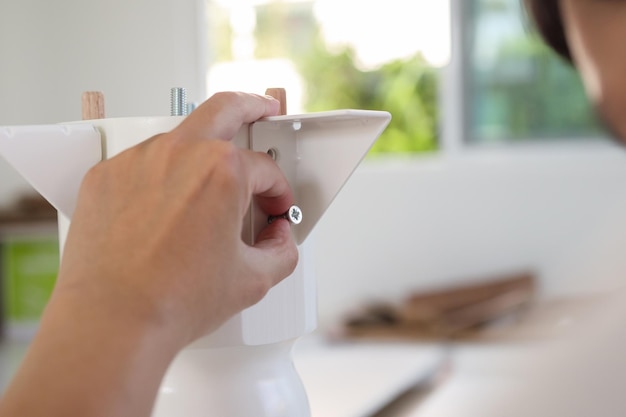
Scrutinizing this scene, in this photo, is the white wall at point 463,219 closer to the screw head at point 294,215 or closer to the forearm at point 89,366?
the screw head at point 294,215

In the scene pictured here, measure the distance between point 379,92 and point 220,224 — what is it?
3420 millimetres

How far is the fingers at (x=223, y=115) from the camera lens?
43cm

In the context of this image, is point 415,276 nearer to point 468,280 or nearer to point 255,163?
point 468,280

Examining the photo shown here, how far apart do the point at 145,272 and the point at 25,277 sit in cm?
245

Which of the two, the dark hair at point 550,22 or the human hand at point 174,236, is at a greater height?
the dark hair at point 550,22

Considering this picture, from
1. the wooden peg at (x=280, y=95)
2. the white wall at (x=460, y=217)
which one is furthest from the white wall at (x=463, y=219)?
the wooden peg at (x=280, y=95)

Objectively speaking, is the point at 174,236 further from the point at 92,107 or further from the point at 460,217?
the point at 460,217

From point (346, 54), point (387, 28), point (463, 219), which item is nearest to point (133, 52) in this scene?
point (463, 219)

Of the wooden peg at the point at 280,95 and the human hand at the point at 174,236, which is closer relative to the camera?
the human hand at the point at 174,236

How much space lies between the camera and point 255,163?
430 millimetres

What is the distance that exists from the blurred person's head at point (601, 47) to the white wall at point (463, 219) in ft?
8.75

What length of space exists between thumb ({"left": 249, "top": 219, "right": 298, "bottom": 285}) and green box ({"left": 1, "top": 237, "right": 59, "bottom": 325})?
2.30 m

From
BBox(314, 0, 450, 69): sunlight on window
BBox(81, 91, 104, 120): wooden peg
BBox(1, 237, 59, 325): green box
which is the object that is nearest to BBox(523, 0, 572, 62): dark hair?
BBox(81, 91, 104, 120): wooden peg

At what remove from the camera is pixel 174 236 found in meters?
A: 0.38
